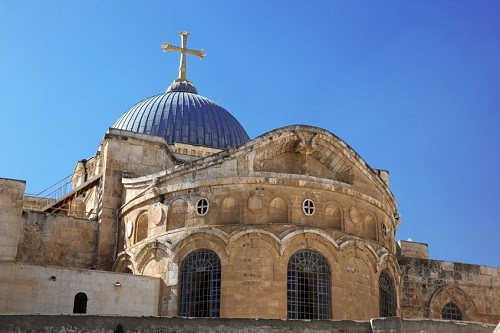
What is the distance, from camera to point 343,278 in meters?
27.1

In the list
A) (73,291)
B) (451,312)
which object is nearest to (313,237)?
(73,291)

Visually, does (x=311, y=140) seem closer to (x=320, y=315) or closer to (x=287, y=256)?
(x=287, y=256)

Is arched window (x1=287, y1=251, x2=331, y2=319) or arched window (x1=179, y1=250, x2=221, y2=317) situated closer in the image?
arched window (x1=179, y1=250, x2=221, y2=317)

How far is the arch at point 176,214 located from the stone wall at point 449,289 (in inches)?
445

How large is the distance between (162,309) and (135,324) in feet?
25.5

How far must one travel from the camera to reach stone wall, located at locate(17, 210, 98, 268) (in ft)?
94.5

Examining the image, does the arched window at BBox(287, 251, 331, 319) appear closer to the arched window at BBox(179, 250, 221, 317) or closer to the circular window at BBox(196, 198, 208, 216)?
the arched window at BBox(179, 250, 221, 317)

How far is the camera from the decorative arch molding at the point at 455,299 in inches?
1352

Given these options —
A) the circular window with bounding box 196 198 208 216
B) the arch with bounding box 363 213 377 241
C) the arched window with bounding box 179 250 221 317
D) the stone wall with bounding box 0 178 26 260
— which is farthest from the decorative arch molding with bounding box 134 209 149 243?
the arch with bounding box 363 213 377 241

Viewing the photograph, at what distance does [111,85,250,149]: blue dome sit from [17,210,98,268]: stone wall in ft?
27.6

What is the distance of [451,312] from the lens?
114 ft

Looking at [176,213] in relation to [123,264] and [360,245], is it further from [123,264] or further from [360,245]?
[360,245]

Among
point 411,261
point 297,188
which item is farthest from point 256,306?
point 411,261

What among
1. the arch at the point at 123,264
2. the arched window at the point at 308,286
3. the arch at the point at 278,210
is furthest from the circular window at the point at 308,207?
the arch at the point at 123,264
